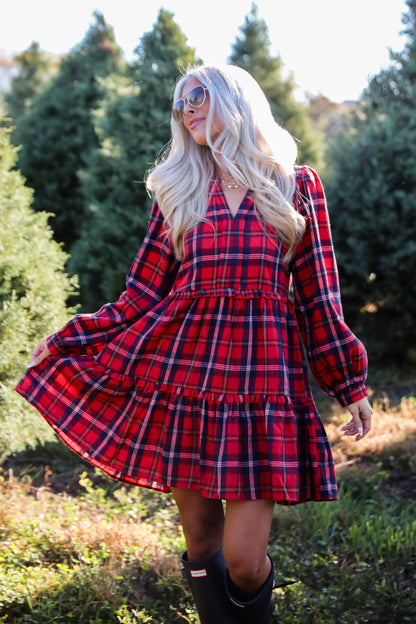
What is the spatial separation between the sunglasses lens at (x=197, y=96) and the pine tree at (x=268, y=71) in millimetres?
6557

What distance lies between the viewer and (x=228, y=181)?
2221 mm

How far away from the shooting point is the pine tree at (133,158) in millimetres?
5512

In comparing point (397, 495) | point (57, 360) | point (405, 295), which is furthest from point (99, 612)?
point (405, 295)

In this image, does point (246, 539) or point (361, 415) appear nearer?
point (246, 539)

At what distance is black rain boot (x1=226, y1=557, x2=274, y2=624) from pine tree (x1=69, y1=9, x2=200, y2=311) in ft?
12.6

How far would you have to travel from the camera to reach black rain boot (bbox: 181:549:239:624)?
1.97 m

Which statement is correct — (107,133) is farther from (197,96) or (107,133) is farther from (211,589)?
(211,589)

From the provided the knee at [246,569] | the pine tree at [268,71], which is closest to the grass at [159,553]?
the knee at [246,569]

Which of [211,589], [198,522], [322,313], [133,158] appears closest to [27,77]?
[133,158]

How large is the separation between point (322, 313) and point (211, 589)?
3.26 ft

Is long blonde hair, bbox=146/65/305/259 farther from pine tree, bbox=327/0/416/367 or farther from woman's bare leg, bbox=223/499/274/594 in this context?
pine tree, bbox=327/0/416/367

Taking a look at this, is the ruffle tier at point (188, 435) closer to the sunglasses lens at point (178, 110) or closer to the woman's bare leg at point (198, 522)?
the woman's bare leg at point (198, 522)

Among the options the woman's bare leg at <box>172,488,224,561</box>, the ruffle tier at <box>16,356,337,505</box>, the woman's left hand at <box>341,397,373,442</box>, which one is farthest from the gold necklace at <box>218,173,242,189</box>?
the woman's bare leg at <box>172,488,224,561</box>

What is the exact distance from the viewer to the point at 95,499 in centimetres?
336
